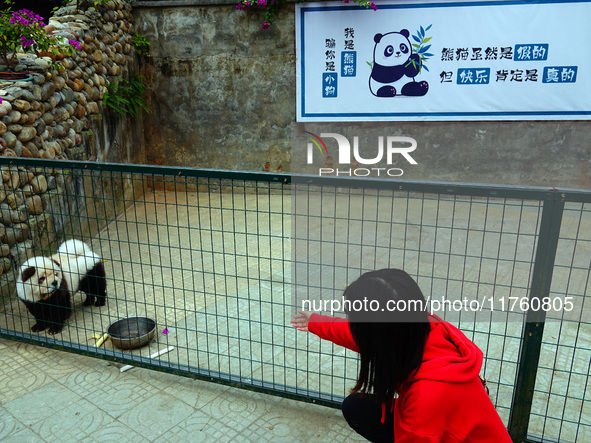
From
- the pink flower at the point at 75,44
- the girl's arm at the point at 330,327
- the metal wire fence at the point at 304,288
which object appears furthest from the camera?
the pink flower at the point at 75,44

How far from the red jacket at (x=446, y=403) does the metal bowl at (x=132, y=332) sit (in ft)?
7.70

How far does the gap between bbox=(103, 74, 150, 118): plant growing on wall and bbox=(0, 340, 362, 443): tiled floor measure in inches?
166

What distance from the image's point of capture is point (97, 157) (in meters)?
6.17

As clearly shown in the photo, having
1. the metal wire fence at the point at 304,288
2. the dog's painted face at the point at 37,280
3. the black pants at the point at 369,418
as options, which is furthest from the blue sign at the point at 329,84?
the black pants at the point at 369,418

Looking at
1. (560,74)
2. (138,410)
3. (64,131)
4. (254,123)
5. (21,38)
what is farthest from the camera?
(254,123)

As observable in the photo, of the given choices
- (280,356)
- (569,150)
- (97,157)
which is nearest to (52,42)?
(97,157)

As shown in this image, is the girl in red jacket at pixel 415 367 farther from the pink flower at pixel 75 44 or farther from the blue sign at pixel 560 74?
the blue sign at pixel 560 74

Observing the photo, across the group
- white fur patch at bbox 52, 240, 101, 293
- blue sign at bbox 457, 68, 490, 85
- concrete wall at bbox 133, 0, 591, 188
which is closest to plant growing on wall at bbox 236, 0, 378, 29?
concrete wall at bbox 133, 0, 591, 188

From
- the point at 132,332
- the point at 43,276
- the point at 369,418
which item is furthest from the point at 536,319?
the point at 43,276

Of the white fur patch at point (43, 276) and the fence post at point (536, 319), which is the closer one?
the fence post at point (536, 319)

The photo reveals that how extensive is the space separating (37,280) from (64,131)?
7.68ft

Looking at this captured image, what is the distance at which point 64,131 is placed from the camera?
5.26 metres

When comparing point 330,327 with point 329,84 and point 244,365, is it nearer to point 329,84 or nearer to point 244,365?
point 244,365

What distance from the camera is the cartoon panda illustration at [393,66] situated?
22.8 feet
